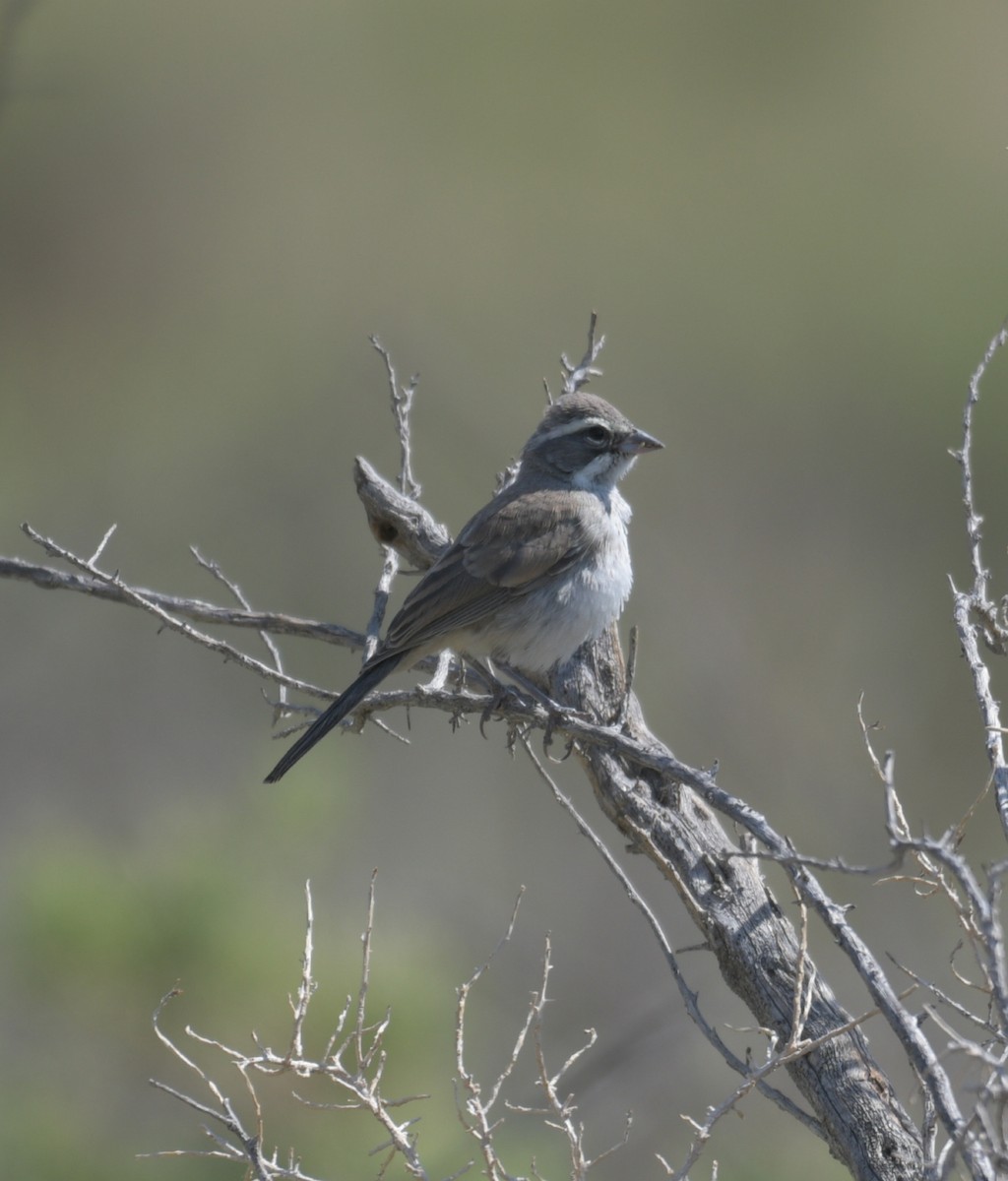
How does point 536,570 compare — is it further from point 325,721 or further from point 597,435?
point 325,721

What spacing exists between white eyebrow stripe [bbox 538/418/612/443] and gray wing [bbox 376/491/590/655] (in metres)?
0.22

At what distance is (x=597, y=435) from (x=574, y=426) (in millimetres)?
93

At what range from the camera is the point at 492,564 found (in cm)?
424

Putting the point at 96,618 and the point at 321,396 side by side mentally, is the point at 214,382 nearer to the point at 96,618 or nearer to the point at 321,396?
the point at 321,396

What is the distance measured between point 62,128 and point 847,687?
738cm

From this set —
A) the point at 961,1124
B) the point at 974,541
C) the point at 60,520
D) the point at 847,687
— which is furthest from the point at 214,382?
the point at 961,1124

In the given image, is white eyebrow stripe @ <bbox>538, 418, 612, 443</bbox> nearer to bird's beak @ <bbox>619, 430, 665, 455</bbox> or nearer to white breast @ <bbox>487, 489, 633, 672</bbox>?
bird's beak @ <bbox>619, 430, 665, 455</bbox>

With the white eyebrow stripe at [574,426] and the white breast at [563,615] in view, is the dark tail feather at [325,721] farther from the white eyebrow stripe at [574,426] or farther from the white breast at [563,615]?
the white eyebrow stripe at [574,426]

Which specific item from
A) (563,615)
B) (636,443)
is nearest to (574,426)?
(636,443)

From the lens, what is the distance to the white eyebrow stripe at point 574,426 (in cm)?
454

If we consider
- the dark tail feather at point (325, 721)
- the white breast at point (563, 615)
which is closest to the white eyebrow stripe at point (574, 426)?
the white breast at point (563, 615)

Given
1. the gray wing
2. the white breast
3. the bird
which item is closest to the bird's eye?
the bird

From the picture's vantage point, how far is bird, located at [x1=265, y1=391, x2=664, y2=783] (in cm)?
403

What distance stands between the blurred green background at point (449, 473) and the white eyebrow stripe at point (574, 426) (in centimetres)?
175
